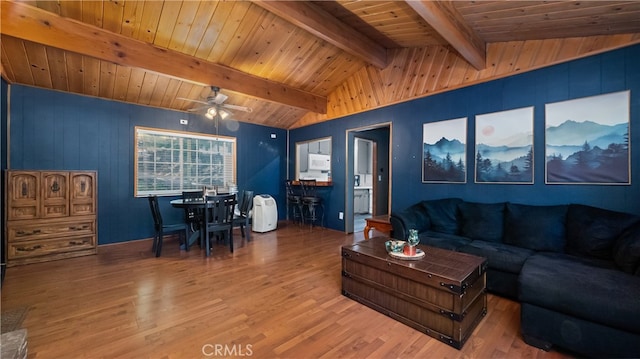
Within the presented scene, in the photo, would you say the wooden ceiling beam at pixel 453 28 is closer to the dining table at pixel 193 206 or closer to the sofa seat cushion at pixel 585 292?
the sofa seat cushion at pixel 585 292

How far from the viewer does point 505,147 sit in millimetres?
3246

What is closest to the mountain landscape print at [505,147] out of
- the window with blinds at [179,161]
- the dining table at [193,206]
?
the dining table at [193,206]

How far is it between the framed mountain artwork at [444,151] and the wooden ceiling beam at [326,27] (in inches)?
60.8

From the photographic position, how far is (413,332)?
196cm

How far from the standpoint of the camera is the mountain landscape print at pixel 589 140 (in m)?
2.53

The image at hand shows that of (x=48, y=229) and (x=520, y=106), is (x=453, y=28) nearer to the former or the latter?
(x=520, y=106)

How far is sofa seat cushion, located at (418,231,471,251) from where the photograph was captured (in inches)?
110

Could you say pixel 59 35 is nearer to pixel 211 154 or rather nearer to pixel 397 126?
A: pixel 211 154

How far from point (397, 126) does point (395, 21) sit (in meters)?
1.66

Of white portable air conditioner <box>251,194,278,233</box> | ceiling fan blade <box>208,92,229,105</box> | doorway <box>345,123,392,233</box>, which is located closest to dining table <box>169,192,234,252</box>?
white portable air conditioner <box>251,194,278,233</box>

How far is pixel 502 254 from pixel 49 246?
5795 millimetres

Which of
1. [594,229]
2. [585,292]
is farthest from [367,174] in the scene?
[585,292]

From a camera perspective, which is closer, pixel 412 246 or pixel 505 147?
pixel 412 246

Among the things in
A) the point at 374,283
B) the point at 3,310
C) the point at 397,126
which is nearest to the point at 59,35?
the point at 3,310
